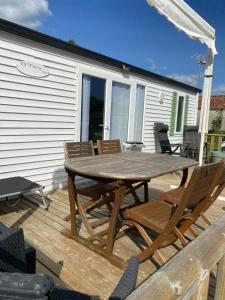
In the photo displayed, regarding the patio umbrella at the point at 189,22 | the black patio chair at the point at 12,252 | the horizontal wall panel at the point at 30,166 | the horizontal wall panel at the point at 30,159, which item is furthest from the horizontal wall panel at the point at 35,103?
the black patio chair at the point at 12,252

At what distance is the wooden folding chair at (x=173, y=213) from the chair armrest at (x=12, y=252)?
1.20 m

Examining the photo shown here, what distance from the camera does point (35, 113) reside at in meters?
4.07

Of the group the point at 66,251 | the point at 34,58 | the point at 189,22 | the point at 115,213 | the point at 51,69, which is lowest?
the point at 66,251

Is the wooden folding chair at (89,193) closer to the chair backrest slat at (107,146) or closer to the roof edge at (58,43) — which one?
the chair backrest slat at (107,146)

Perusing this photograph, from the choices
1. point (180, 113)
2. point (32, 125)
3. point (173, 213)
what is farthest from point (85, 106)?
point (180, 113)

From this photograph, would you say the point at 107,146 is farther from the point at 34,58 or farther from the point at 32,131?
the point at 34,58

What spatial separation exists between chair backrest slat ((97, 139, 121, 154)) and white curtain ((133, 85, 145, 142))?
2381 mm

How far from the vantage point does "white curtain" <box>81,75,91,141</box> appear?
4.75m

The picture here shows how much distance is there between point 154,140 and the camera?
6.91 metres

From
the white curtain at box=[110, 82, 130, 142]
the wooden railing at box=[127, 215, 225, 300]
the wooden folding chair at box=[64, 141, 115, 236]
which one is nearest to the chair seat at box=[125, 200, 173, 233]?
the wooden folding chair at box=[64, 141, 115, 236]

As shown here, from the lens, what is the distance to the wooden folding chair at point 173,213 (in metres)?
1.92

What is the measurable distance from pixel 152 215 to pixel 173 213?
21 centimetres

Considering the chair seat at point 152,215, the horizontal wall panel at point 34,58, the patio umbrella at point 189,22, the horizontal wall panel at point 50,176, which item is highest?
the patio umbrella at point 189,22

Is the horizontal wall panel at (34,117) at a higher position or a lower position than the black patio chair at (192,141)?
higher
